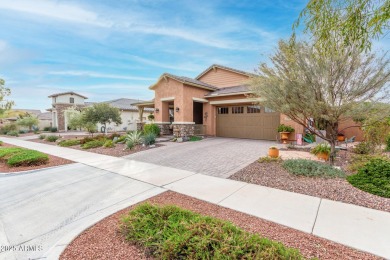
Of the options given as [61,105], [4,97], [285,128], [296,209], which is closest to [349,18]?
[296,209]

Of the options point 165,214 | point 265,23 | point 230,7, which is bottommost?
point 165,214

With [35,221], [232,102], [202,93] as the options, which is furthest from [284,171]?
[202,93]

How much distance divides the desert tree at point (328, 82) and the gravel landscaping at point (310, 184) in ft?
6.81

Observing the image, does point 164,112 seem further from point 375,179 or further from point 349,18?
point 349,18

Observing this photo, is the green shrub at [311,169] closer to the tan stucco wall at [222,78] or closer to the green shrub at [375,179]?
the green shrub at [375,179]

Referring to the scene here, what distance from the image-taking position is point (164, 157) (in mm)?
8609

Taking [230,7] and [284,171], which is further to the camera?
[230,7]

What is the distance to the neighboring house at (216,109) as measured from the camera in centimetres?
1362

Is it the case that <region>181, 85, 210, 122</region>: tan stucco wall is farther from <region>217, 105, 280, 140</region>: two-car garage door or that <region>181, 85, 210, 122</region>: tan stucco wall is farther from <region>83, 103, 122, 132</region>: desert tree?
<region>83, 103, 122, 132</region>: desert tree

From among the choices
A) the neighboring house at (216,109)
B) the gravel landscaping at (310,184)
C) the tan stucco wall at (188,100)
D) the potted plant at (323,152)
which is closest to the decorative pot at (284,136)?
the neighboring house at (216,109)

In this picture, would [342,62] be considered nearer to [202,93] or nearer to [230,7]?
[230,7]

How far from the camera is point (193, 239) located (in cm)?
232

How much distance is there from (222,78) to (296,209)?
14.8 m

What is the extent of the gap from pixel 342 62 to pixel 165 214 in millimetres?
6482
